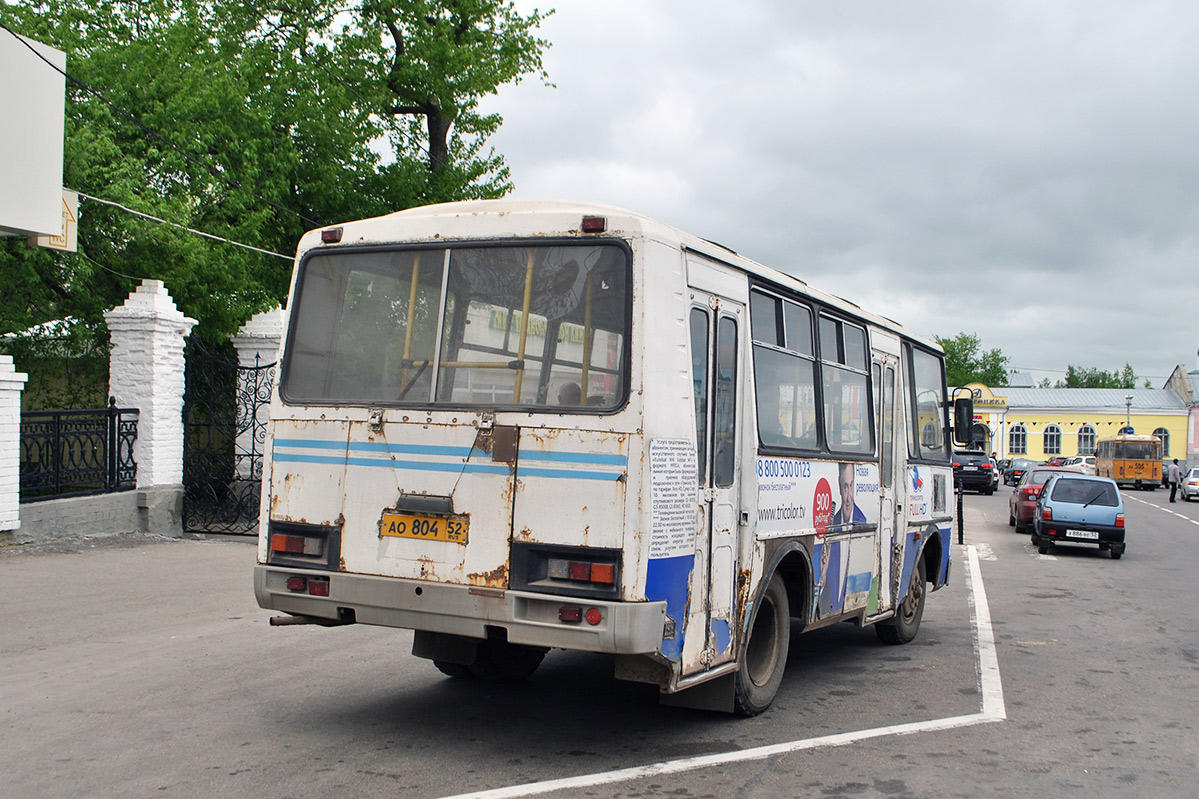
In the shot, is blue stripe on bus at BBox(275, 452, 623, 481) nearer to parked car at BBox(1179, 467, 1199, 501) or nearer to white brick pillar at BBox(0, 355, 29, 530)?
white brick pillar at BBox(0, 355, 29, 530)

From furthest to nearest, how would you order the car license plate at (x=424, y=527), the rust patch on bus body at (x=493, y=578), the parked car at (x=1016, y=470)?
the parked car at (x=1016, y=470) → the car license plate at (x=424, y=527) → the rust patch on bus body at (x=493, y=578)

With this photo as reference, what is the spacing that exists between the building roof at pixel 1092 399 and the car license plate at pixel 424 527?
9858 centimetres

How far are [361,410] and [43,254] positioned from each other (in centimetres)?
1367

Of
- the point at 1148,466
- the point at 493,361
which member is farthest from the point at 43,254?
the point at 1148,466

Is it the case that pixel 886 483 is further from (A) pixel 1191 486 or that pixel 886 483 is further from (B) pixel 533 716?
(A) pixel 1191 486

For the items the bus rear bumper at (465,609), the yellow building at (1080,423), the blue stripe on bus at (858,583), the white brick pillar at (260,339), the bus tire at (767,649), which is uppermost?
the yellow building at (1080,423)

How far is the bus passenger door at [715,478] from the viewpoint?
20.3ft

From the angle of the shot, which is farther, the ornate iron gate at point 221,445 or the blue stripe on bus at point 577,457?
the ornate iron gate at point 221,445

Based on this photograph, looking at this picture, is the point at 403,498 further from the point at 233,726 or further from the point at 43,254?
the point at 43,254

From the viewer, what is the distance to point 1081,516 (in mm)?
20984

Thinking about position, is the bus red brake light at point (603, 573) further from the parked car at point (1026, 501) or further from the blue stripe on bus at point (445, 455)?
the parked car at point (1026, 501)

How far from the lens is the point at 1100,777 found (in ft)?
19.9

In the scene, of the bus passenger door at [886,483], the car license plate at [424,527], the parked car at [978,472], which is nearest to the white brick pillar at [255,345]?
the bus passenger door at [886,483]

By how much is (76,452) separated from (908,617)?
36.5 feet
